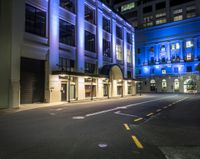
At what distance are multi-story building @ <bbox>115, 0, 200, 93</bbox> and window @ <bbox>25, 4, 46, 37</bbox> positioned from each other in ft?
138

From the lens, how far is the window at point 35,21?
2458 cm

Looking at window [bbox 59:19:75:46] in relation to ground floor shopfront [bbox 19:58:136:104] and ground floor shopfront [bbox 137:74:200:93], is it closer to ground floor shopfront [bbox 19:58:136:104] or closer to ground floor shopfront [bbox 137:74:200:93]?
ground floor shopfront [bbox 19:58:136:104]

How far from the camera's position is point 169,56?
239 feet

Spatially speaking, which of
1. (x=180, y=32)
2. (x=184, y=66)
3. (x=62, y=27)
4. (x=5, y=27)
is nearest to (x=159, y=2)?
(x=180, y=32)

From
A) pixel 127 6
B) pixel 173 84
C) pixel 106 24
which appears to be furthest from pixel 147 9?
pixel 106 24

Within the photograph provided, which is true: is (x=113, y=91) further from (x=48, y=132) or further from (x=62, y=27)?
(x=48, y=132)

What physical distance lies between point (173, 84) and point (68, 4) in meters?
50.8

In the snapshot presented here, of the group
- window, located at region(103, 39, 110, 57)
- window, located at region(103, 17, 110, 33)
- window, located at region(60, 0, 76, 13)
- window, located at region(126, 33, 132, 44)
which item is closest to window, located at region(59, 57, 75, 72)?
window, located at region(60, 0, 76, 13)

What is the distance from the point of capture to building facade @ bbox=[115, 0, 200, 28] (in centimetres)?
7376

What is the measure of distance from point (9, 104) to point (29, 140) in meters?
14.3

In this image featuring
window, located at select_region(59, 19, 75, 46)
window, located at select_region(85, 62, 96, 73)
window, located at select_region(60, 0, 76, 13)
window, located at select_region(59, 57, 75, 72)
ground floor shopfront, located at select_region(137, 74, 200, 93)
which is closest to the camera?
window, located at select_region(59, 57, 75, 72)

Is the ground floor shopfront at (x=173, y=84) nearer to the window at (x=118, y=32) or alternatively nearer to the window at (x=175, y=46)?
the window at (x=175, y=46)

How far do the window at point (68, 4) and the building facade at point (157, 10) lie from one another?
179ft

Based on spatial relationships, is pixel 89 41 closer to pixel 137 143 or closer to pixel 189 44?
pixel 137 143
